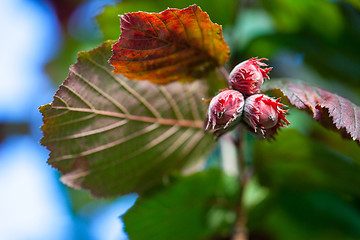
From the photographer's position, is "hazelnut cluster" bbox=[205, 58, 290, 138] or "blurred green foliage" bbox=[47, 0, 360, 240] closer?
"hazelnut cluster" bbox=[205, 58, 290, 138]

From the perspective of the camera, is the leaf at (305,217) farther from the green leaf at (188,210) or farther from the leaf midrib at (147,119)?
the leaf midrib at (147,119)

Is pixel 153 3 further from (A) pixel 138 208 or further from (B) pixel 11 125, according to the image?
(B) pixel 11 125

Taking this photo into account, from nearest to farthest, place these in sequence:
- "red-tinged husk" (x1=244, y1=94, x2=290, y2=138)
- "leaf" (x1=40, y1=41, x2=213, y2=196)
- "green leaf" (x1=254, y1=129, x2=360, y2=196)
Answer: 1. "red-tinged husk" (x1=244, y1=94, x2=290, y2=138)
2. "leaf" (x1=40, y1=41, x2=213, y2=196)
3. "green leaf" (x1=254, y1=129, x2=360, y2=196)

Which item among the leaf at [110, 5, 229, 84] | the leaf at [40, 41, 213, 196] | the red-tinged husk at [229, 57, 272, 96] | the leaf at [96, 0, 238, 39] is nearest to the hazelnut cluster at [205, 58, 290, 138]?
the red-tinged husk at [229, 57, 272, 96]

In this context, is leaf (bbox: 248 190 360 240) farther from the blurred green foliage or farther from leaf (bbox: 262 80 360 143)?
leaf (bbox: 262 80 360 143)

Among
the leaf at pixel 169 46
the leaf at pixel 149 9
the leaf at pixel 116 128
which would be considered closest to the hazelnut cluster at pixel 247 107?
the leaf at pixel 169 46

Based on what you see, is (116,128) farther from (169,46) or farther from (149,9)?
(149,9)
